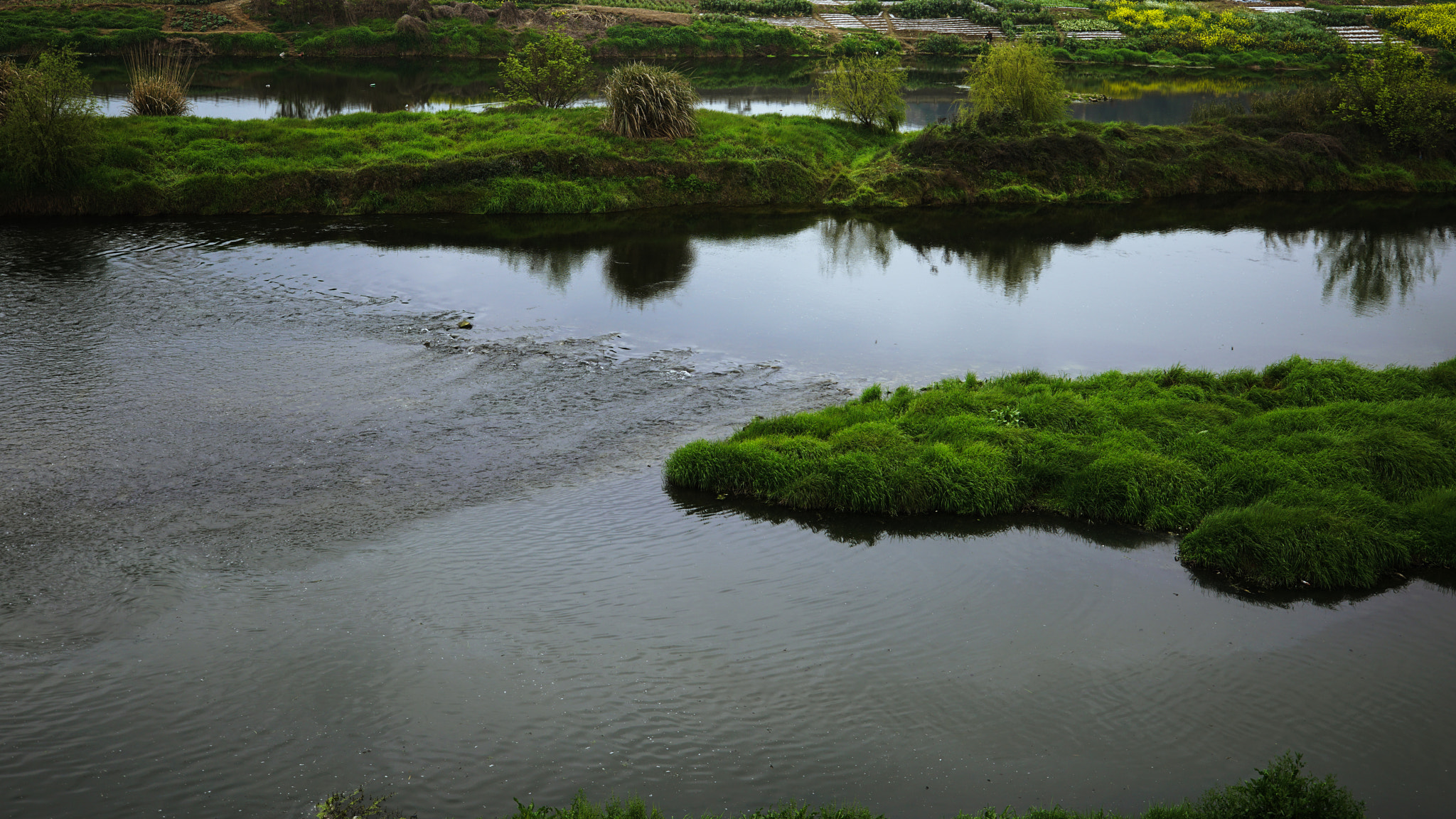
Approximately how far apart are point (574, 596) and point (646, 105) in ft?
62.5

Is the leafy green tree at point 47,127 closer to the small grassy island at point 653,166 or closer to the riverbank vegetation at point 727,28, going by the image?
the small grassy island at point 653,166

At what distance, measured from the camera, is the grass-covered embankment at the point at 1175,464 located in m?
9.48

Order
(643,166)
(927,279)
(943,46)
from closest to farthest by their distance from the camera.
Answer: (927,279)
(643,166)
(943,46)

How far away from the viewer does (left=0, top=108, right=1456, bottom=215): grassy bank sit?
21750 mm

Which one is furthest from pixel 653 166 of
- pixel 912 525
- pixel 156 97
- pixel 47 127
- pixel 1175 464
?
pixel 1175 464

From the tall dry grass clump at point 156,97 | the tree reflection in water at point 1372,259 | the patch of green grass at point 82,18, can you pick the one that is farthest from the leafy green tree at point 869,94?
the patch of green grass at point 82,18

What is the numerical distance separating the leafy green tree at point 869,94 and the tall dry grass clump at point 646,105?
6325 millimetres

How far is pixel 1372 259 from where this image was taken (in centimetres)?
2069

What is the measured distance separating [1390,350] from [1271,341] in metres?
1.85

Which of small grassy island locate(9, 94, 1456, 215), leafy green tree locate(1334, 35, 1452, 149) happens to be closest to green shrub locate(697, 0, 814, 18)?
small grassy island locate(9, 94, 1456, 215)

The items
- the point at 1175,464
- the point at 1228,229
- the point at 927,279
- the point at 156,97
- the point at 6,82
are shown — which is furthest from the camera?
the point at 156,97

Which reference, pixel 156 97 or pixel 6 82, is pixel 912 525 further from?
pixel 156 97

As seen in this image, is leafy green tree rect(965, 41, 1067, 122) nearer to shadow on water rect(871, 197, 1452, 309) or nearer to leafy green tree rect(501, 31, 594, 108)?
shadow on water rect(871, 197, 1452, 309)

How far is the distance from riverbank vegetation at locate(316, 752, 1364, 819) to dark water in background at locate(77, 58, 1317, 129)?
26788 millimetres
